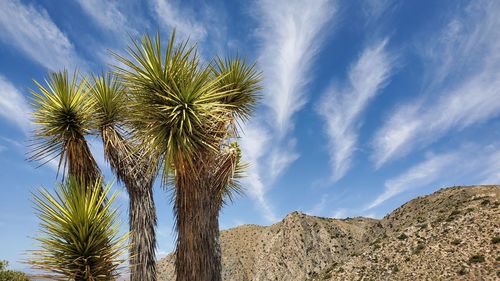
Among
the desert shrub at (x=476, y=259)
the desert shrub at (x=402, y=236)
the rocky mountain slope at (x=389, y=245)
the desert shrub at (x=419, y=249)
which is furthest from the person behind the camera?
the desert shrub at (x=402, y=236)

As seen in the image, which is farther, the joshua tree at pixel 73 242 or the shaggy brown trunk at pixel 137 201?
the shaggy brown trunk at pixel 137 201

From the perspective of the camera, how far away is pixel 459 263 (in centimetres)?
4097

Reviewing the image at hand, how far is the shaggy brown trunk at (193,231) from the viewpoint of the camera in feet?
26.9

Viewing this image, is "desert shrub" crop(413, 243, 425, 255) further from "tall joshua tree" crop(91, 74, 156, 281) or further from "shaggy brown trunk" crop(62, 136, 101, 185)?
"shaggy brown trunk" crop(62, 136, 101, 185)

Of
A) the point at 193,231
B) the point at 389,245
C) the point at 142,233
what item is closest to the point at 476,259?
the point at 389,245

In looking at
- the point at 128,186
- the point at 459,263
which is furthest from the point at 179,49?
the point at 459,263

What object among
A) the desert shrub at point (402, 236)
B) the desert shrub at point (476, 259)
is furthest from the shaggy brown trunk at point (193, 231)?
the desert shrub at point (402, 236)

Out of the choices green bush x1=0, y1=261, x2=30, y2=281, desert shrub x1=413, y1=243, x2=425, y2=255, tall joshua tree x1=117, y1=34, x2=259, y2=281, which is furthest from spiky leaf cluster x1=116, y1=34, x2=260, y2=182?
desert shrub x1=413, y1=243, x2=425, y2=255

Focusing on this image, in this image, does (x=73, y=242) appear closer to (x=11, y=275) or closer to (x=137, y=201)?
(x=137, y=201)

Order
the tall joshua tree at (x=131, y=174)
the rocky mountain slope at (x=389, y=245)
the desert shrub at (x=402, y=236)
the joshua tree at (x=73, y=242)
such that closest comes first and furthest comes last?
1. the joshua tree at (x=73, y=242)
2. the tall joshua tree at (x=131, y=174)
3. the rocky mountain slope at (x=389, y=245)
4. the desert shrub at (x=402, y=236)

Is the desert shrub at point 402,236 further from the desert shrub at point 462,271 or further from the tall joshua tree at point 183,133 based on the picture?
the tall joshua tree at point 183,133

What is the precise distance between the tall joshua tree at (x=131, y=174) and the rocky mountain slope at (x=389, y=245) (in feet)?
63.4

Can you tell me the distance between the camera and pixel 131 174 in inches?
457

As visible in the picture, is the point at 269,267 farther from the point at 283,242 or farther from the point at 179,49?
the point at 179,49
